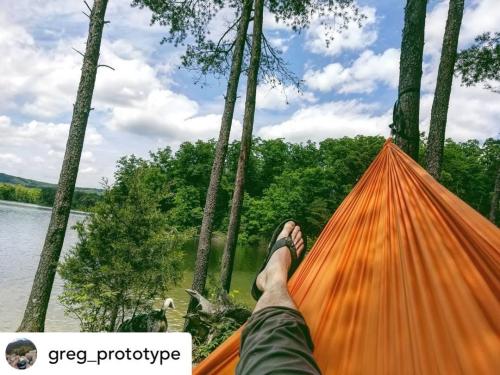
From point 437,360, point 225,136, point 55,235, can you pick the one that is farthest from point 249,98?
point 437,360

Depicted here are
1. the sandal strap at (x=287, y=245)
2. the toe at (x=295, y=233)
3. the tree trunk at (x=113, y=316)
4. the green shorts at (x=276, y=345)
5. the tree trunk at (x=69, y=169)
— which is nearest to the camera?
the green shorts at (x=276, y=345)

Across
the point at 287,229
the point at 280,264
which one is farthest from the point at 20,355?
the point at 287,229

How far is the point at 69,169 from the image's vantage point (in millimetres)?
4352

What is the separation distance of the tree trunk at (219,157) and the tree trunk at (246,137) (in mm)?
244

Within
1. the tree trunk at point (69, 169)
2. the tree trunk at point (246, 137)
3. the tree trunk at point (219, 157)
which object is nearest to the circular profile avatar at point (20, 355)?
the tree trunk at point (69, 169)

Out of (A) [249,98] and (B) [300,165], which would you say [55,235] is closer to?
(A) [249,98]

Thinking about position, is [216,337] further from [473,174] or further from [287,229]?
[473,174]

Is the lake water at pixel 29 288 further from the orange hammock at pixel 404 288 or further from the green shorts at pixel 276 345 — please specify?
the green shorts at pixel 276 345

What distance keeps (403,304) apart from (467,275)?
0.74 ft

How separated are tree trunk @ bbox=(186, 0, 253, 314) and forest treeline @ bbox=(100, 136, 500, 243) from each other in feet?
35.3

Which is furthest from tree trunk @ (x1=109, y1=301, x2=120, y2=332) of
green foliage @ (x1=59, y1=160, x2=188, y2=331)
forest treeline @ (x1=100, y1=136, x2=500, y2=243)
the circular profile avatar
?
forest treeline @ (x1=100, y1=136, x2=500, y2=243)

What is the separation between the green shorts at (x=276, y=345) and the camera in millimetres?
1064

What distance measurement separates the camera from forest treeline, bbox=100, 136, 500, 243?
2467 cm

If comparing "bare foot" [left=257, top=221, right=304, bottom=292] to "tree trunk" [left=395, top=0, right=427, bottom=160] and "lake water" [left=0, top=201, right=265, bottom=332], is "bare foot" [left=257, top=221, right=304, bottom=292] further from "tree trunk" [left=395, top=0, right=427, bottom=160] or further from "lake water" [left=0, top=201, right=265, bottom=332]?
"lake water" [left=0, top=201, right=265, bottom=332]
